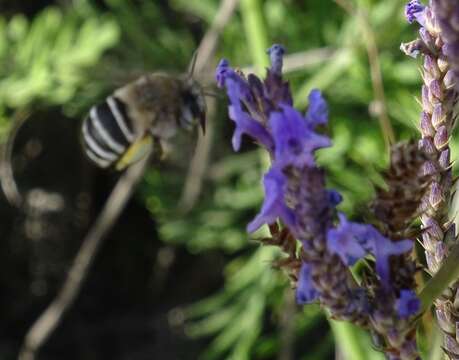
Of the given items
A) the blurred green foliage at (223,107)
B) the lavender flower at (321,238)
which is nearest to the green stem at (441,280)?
the lavender flower at (321,238)

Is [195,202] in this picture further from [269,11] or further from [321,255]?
[321,255]

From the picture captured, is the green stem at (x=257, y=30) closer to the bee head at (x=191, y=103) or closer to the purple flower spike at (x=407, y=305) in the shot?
the bee head at (x=191, y=103)

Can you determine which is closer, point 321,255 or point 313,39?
point 321,255

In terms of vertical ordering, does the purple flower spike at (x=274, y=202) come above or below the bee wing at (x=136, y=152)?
above

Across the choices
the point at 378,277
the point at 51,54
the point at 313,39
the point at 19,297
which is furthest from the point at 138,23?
the point at 378,277

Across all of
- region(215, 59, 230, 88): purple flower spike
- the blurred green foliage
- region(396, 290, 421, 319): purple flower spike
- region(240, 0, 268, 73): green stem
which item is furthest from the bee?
region(396, 290, 421, 319): purple flower spike

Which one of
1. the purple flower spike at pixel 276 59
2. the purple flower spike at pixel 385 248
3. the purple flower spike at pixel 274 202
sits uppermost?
the purple flower spike at pixel 276 59

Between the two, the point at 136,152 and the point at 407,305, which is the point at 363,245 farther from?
the point at 136,152
